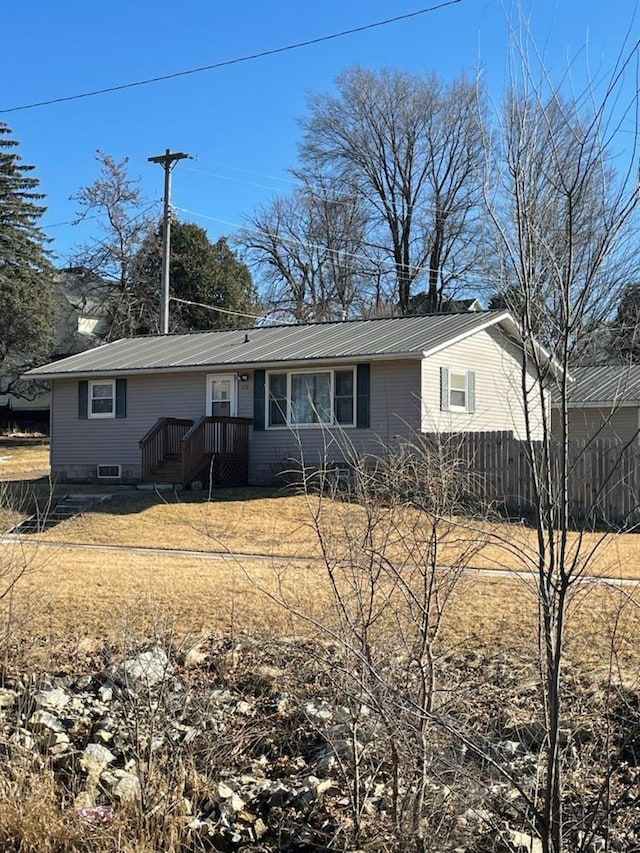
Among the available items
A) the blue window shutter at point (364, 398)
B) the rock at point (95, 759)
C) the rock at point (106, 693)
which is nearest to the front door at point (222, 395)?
the blue window shutter at point (364, 398)

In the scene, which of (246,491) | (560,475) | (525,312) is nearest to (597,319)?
(525,312)

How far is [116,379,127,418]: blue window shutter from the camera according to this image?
873 inches

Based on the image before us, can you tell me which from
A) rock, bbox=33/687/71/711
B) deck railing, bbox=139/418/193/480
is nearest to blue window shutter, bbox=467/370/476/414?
deck railing, bbox=139/418/193/480

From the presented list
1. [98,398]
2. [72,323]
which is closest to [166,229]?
[98,398]

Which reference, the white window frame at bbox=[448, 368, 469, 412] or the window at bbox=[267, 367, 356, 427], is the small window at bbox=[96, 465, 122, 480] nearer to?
the window at bbox=[267, 367, 356, 427]

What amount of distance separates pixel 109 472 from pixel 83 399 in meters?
2.02

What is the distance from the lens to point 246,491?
62.6 feet

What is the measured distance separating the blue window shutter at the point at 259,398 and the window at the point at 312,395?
0.50 ft

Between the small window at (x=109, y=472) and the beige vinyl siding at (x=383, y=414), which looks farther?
the small window at (x=109, y=472)

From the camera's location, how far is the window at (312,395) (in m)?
19.5

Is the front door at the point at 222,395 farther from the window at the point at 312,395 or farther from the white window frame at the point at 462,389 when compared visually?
the white window frame at the point at 462,389

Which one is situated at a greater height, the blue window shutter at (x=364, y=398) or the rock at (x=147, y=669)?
the blue window shutter at (x=364, y=398)

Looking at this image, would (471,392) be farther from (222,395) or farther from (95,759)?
(95,759)

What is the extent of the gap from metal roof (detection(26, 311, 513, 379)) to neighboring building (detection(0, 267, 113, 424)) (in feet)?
44.0
